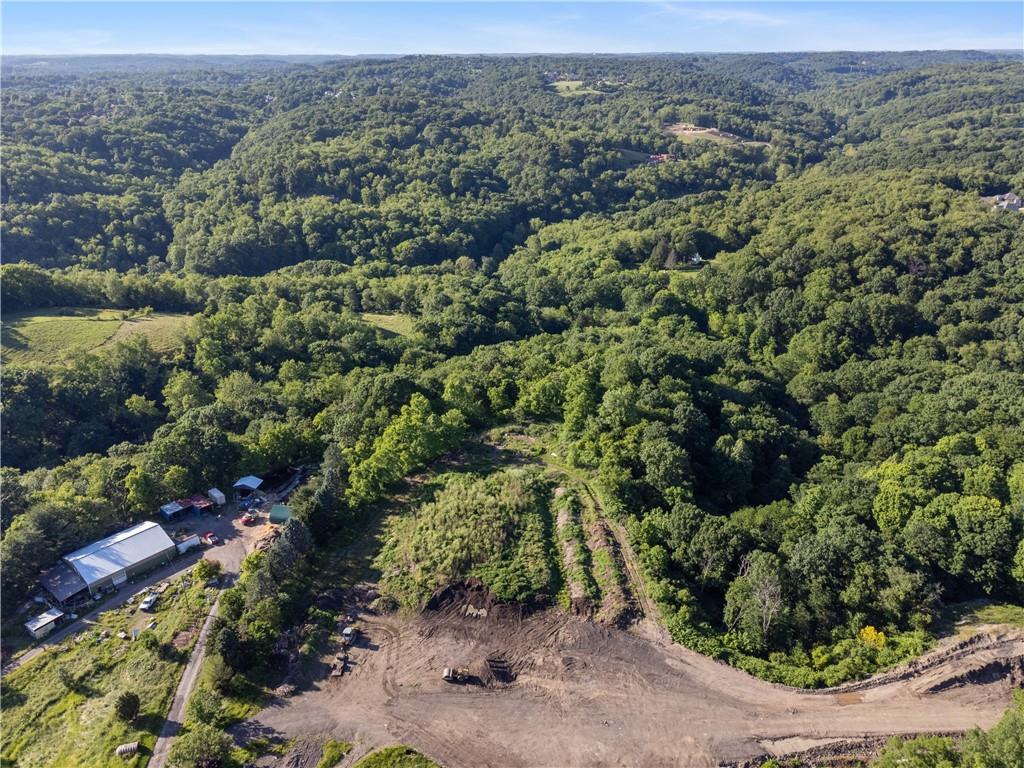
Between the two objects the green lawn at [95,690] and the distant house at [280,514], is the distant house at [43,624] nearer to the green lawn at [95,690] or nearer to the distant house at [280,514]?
the green lawn at [95,690]

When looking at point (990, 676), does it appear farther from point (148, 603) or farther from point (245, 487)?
point (245, 487)

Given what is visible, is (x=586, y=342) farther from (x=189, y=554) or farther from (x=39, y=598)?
(x=39, y=598)

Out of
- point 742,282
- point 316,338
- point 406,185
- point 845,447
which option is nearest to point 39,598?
point 316,338

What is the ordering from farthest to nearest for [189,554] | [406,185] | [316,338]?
[406,185] → [316,338] → [189,554]

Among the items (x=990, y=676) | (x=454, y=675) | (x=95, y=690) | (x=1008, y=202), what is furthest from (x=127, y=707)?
(x=1008, y=202)

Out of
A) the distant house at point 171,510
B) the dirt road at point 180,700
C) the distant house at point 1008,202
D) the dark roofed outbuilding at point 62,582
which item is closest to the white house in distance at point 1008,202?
the distant house at point 1008,202

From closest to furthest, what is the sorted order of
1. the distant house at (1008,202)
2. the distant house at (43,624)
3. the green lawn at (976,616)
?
the green lawn at (976,616) → the distant house at (43,624) → the distant house at (1008,202)
